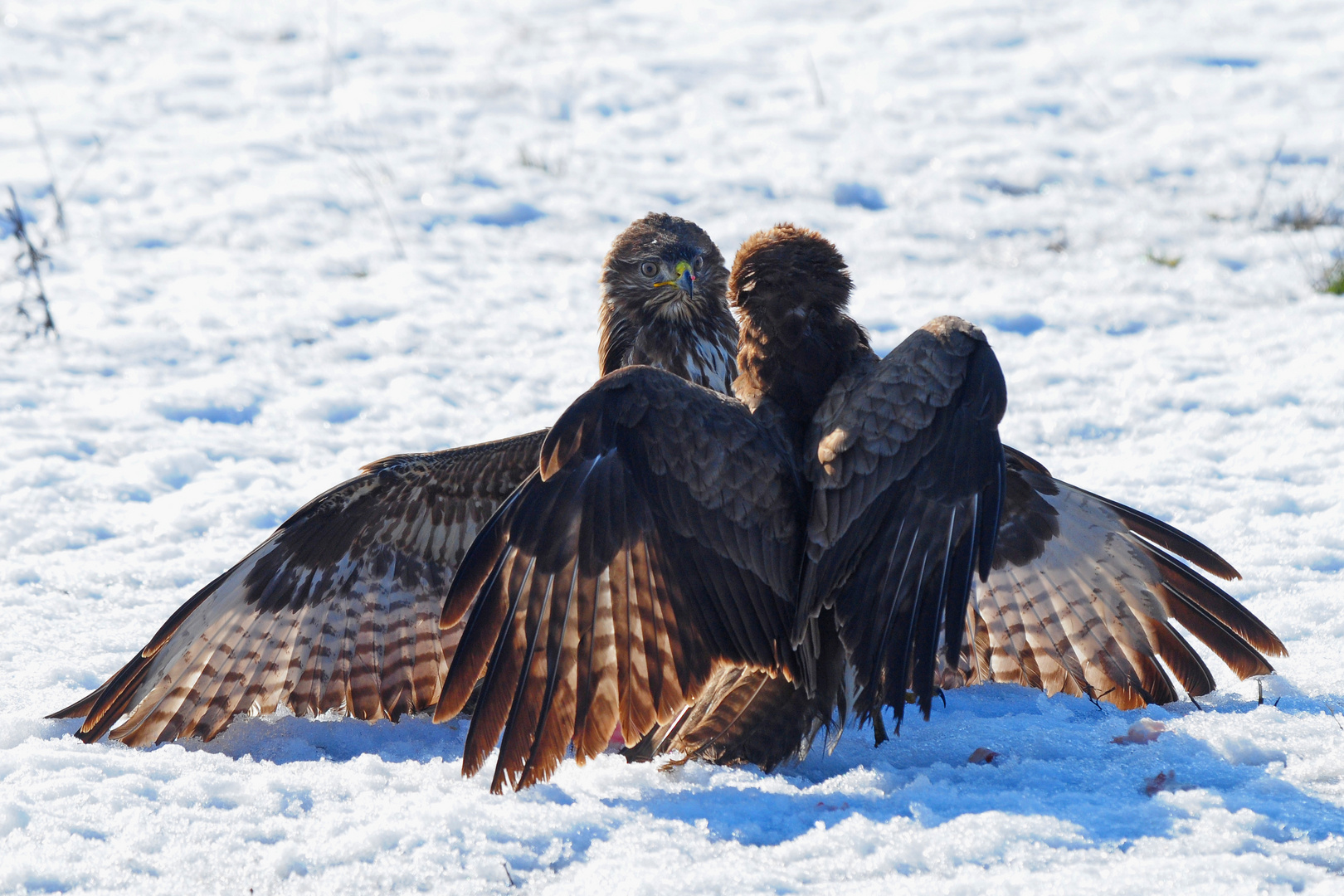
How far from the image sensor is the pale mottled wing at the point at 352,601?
4.35 meters

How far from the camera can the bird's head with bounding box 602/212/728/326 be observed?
5.34 meters

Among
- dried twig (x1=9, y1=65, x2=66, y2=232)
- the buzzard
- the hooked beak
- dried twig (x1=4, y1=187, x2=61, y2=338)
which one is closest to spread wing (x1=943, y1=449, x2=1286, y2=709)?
the buzzard

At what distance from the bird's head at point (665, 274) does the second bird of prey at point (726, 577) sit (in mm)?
1243

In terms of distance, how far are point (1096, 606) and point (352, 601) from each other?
2.58 m

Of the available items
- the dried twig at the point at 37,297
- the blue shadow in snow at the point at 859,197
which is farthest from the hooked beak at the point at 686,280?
the blue shadow in snow at the point at 859,197

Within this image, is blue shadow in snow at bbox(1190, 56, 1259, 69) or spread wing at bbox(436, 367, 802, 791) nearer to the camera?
spread wing at bbox(436, 367, 802, 791)

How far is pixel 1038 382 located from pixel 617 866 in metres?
4.59

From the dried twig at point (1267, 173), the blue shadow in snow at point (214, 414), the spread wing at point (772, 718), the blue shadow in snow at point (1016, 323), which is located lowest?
the spread wing at point (772, 718)

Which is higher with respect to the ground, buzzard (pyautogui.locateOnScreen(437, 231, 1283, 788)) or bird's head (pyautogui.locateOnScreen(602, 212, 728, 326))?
bird's head (pyautogui.locateOnScreen(602, 212, 728, 326))

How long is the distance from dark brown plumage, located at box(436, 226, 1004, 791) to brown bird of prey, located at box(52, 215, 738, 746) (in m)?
0.98

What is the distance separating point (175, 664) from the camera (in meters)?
4.30

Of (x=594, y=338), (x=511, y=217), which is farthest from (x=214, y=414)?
(x=511, y=217)

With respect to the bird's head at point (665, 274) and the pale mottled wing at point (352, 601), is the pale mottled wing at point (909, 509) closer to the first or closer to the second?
the pale mottled wing at point (352, 601)

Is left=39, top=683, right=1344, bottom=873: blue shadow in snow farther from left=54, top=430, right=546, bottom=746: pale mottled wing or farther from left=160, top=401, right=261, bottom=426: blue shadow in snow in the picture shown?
left=160, top=401, right=261, bottom=426: blue shadow in snow
